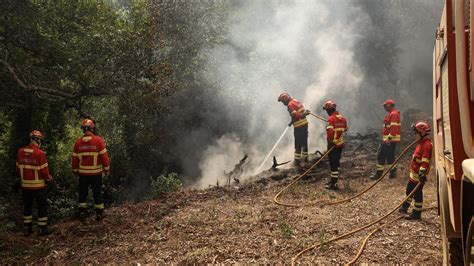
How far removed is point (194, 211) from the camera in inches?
329

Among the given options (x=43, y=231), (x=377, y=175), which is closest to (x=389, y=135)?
A: (x=377, y=175)

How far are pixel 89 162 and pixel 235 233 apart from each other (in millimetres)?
3239

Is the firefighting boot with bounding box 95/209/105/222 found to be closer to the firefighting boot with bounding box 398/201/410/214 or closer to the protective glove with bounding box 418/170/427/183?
the firefighting boot with bounding box 398/201/410/214

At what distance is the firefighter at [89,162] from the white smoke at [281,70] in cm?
792

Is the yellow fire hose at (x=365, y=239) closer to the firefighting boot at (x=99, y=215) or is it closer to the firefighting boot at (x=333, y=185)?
Answer: the firefighting boot at (x=333, y=185)

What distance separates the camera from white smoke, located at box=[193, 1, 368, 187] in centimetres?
1716

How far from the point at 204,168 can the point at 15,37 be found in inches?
383

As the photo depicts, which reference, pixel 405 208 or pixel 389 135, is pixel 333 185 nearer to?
pixel 389 135

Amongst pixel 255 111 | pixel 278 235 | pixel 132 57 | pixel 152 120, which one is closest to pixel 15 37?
pixel 132 57

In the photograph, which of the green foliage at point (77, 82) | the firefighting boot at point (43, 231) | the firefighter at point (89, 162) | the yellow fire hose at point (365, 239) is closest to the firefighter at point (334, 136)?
the yellow fire hose at point (365, 239)

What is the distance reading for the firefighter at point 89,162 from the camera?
25.8ft

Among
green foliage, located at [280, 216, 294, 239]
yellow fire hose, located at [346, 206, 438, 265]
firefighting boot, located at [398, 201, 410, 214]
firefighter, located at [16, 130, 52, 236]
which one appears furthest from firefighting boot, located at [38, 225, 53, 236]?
firefighting boot, located at [398, 201, 410, 214]

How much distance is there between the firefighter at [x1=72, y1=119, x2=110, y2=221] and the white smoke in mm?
7924

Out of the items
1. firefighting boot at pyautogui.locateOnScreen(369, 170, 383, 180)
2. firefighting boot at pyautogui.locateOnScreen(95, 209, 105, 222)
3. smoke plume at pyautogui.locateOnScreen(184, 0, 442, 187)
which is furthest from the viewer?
smoke plume at pyautogui.locateOnScreen(184, 0, 442, 187)
